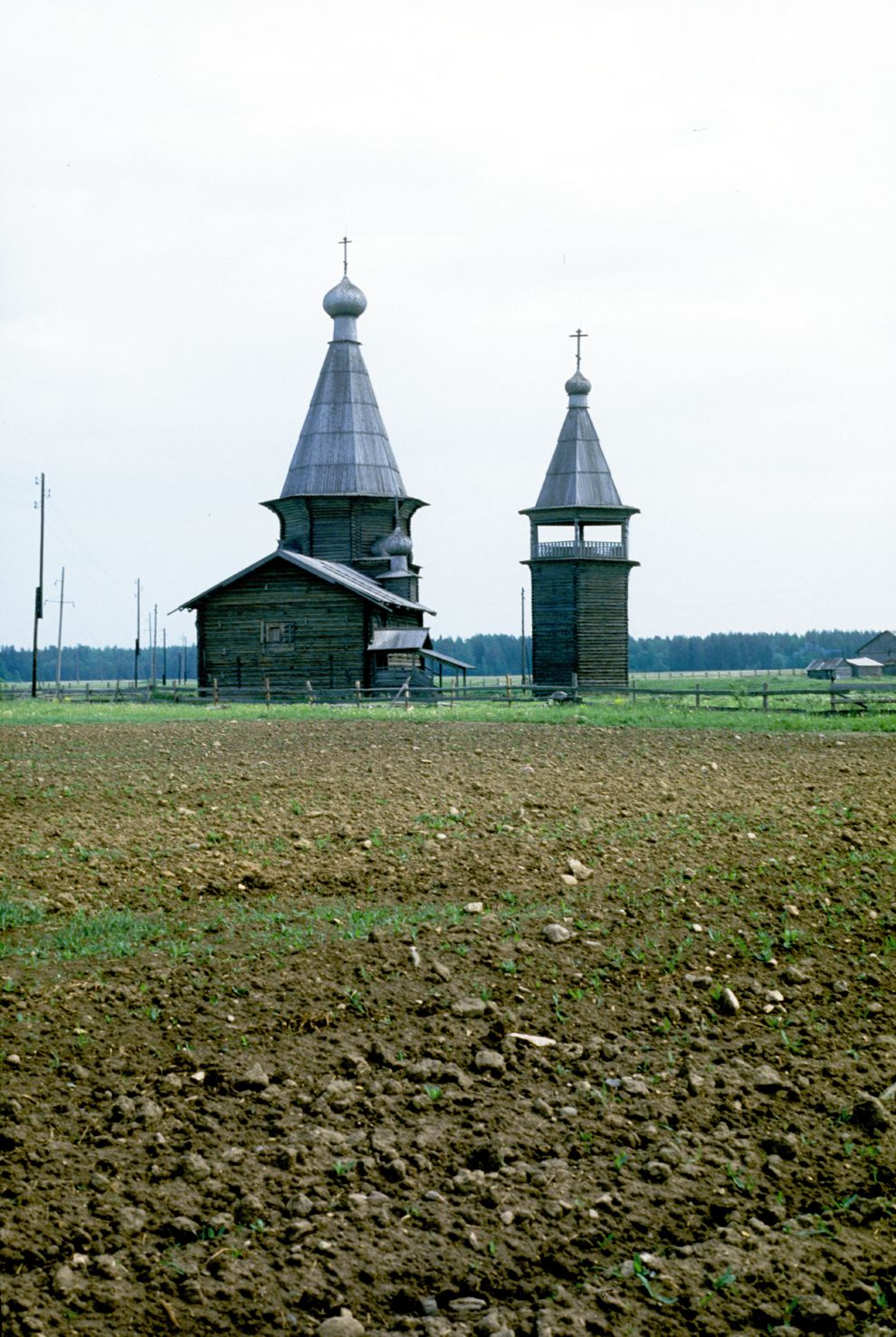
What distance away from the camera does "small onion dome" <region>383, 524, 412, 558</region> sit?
152 feet

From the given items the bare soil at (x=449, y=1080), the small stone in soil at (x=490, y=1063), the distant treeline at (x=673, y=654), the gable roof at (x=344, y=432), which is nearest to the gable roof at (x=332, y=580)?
the gable roof at (x=344, y=432)

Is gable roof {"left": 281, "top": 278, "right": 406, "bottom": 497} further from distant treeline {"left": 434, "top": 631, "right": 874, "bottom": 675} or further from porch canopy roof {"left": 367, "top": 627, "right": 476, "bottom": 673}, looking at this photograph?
distant treeline {"left": 434, "top": 631, "right": 874, "bottom": 675}

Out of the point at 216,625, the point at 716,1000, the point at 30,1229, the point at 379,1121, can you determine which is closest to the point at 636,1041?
the point at 716,1000

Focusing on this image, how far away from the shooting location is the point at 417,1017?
6266 mm

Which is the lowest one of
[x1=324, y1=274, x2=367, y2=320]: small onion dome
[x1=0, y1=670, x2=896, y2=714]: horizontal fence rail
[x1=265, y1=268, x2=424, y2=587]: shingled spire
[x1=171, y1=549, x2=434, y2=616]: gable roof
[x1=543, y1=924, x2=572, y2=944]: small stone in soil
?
[x1=543, y1=924, x2=572, y2=944]: small stone in soil

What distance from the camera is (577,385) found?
48.6 metres

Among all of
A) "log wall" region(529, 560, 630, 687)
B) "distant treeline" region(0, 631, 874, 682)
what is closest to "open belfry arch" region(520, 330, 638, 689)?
"log wall" region(529, 560, 630, 687)

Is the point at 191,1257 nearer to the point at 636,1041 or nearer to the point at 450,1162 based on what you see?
the point at 450,1162

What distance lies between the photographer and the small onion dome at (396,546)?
4628 cm

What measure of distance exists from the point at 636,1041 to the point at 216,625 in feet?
121

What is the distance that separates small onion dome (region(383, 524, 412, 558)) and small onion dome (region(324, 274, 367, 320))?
939 centimetres

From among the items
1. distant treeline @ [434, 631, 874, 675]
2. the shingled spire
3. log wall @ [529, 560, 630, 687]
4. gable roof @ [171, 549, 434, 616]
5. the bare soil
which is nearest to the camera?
the bare soil

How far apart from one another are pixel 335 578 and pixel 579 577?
33.2 ft

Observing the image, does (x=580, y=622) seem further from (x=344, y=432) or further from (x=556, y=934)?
(x=556, y=934)
